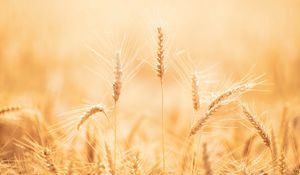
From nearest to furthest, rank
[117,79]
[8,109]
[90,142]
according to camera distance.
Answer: [117,79] < [8,109] < [90,142]

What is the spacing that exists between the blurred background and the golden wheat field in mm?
15

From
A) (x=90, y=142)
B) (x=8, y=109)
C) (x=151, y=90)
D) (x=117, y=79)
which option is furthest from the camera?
(x=151, y=90)

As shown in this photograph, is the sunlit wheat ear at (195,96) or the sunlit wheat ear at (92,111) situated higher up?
the sunlit wheat ear at (195,96)

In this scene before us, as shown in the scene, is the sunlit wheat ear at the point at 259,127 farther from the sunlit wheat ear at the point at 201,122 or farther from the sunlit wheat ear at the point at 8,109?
the sunlit wheat ear at the point at 8,109

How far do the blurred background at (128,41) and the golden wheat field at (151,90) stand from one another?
0.02 metres

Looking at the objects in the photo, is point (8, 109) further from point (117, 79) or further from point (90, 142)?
point (117, 79)

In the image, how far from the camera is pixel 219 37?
5.66 meters

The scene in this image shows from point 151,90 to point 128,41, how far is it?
2.81 metres

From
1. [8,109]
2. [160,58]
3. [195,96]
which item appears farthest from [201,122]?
[8,109]

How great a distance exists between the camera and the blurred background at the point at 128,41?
2791mm

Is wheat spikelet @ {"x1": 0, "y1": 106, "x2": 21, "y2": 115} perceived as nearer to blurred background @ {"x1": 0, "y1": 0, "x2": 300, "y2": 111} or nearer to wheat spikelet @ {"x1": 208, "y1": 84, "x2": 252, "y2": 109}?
blurred background @ {"x1": 0, "y1": 0, "x2": 300, "y2": 111}

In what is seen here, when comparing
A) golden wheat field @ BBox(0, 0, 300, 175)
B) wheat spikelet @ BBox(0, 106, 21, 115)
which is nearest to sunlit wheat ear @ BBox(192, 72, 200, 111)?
golden wheat field @ BBox(0, 0, 300, 175)

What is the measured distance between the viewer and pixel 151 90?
4.43 meters

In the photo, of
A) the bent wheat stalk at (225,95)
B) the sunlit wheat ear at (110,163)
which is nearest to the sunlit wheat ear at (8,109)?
the sunlit wheat ear at (110,163)
